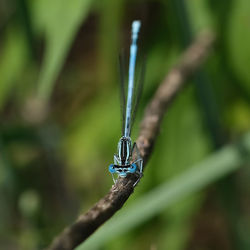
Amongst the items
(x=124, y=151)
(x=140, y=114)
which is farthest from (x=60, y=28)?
(x=124, y=151)

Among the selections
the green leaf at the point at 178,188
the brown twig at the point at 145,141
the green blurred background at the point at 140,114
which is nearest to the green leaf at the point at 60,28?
the green blurred background at the point at 140,114

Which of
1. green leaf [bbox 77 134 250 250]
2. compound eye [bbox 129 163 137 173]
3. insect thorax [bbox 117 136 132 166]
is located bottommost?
green leaf [bbox 77 134 250 250]

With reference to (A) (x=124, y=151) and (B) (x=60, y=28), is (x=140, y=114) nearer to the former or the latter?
(B) (x=60, y=28)

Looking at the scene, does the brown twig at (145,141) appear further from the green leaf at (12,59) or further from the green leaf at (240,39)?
the green leaf at (12,59)

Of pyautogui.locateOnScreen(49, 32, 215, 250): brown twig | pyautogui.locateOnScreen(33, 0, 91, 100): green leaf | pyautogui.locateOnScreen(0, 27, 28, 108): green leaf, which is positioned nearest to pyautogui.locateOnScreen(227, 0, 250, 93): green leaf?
pyautogui.locateOnScreen(49, 32, 215, 250): brown twig

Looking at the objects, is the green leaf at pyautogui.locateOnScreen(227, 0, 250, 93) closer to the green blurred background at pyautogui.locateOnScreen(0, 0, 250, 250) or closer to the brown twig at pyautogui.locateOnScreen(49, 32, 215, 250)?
the green blurred background at pyautogui.locateOnScreen(0, 0, 250, 250)

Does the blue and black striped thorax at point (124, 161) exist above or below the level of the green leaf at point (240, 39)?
above
